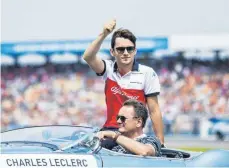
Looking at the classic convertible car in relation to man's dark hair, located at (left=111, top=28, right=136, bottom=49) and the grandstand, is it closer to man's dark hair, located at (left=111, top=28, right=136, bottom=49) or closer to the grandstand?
man's dark hair, located at (left=111, top=28, right=136, bottom=49)

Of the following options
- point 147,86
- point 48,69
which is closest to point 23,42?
point 48,69

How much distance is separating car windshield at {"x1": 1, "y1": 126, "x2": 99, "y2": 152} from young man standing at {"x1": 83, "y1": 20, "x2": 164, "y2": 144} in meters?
0.52

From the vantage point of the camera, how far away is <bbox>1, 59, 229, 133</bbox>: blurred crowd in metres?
24.7

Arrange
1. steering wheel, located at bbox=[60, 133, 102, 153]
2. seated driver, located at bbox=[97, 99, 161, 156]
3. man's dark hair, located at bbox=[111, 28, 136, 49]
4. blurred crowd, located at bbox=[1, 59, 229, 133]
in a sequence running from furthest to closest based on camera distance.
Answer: blurred crowd, located at bbox=[1, 59, 229, 133]
man's dark hair, located at bbox=[111, 28, 136, 49]
seated driver, located at bbox=[97, 99, 161, 156]
steering wheel, located at bbox=[60, 133, 102, 153]

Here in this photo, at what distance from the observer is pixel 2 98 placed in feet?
91.9

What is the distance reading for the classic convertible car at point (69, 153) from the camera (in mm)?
4711

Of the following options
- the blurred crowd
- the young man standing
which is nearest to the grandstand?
the blurred crowd

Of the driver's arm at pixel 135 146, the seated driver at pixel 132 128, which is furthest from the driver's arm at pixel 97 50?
the driver's arm at pixel 135 146

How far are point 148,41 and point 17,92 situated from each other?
19.1ft

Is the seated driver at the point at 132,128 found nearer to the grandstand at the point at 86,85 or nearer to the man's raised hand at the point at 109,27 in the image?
the man's raised hand at the point at 109,27

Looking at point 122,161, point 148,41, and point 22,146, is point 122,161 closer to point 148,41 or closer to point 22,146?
point 22,146

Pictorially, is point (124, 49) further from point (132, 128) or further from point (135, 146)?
point (135, 146)

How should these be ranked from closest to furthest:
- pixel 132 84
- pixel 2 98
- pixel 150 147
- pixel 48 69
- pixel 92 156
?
pixel 92 156 → pixel 150 147 → pixel 132 84 → pixel 2 98 → pixel 48 69

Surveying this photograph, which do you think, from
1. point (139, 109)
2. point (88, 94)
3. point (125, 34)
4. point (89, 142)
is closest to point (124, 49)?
point (125, 34)
